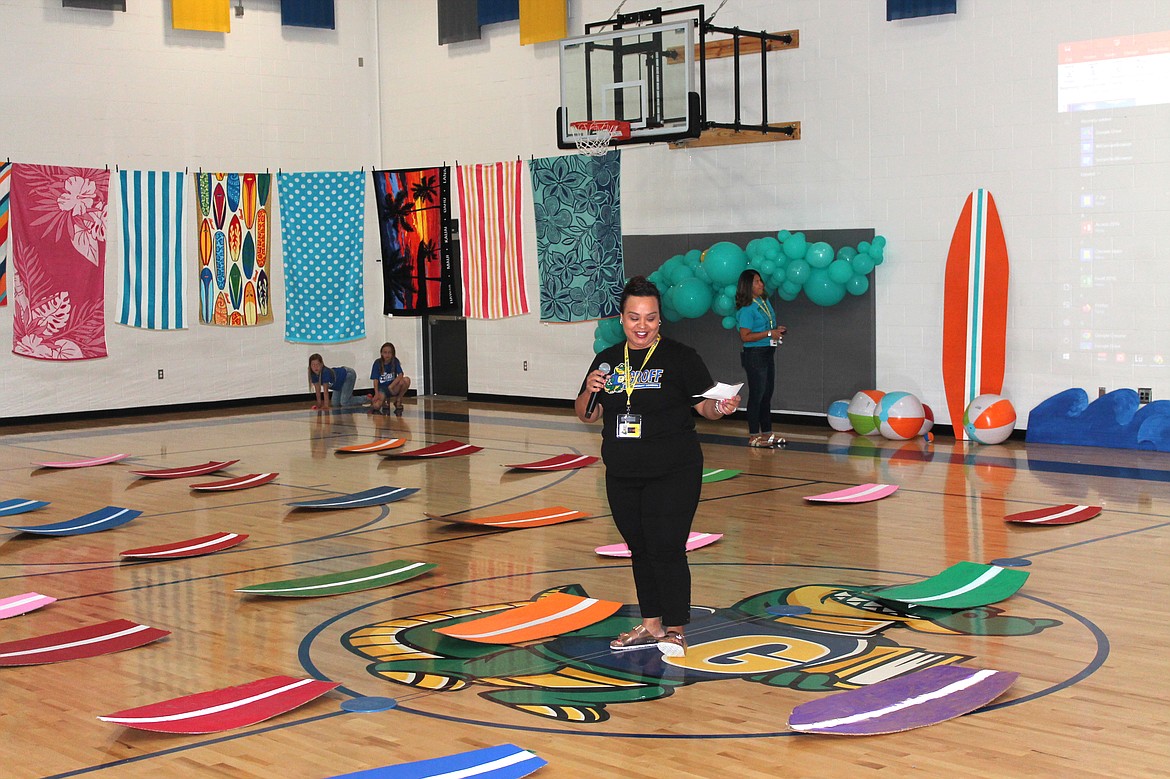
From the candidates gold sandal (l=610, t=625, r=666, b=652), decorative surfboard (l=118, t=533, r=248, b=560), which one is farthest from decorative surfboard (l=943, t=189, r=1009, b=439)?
gold sandal (l=610, t=625, r=666, b=652)

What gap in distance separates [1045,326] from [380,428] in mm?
6969

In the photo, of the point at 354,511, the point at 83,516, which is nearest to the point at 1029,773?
the point at 354,511

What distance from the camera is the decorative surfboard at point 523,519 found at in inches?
313

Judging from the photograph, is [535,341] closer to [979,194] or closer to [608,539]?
[979,194]

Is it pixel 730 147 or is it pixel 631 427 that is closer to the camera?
pixel 631 427

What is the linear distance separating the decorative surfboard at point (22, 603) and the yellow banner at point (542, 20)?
11134mm

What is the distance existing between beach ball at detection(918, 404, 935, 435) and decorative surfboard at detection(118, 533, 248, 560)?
704cm

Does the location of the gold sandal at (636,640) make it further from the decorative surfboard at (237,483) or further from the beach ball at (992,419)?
the beach ball at (992,419)

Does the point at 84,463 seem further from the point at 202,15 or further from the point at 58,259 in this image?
the point at 202,15

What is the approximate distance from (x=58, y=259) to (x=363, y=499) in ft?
20.9

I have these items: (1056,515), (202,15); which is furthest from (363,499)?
(202,15)

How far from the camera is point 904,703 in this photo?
165 inches

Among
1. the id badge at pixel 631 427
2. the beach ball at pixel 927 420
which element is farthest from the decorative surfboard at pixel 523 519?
the beach ball at pixel 927 420

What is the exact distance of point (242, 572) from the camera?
6785mm
